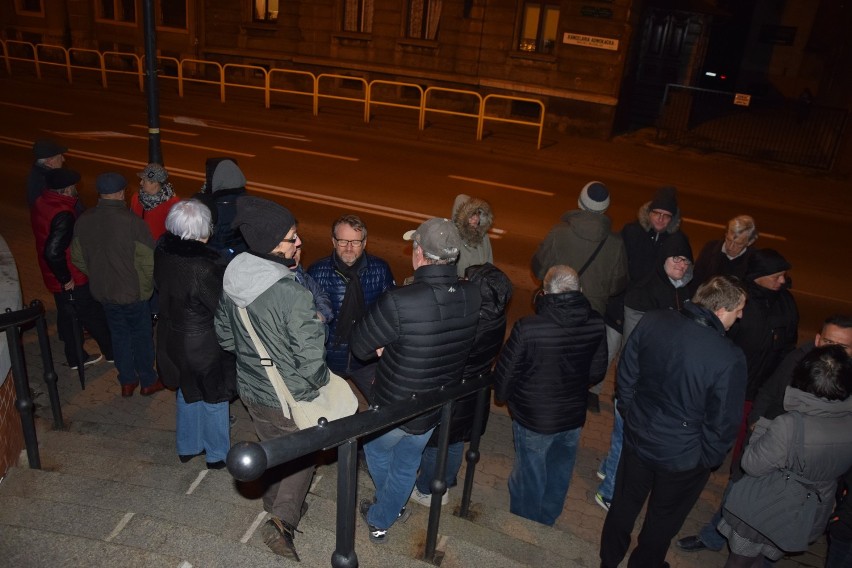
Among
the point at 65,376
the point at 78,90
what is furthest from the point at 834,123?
the point at 78,90

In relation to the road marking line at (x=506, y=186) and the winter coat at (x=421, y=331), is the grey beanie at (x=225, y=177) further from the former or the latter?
the road marking line at (x=506, y=186)

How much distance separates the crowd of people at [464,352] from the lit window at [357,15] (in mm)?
19713

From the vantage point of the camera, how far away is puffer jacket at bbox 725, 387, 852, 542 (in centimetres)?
346

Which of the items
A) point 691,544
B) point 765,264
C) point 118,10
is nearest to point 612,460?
point 691,544

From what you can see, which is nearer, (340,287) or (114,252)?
(340,287)

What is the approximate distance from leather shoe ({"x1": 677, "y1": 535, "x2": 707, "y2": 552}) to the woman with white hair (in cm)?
318

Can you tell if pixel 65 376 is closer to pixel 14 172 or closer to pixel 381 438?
pixel 381 438

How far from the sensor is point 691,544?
459 centimetres

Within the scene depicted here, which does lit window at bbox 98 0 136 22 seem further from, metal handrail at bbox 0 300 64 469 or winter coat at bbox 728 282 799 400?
winter coat at bbox 728 282 799 400

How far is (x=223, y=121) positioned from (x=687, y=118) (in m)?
13.3

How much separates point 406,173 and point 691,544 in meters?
10.5

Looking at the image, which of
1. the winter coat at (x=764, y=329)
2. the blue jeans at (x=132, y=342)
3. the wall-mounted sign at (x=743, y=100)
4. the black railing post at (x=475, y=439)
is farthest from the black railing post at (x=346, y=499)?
the wall-mounted sign at (x=743, y=100)

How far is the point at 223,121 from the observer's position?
1834 cm

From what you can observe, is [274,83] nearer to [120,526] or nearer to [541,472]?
[541,472]
